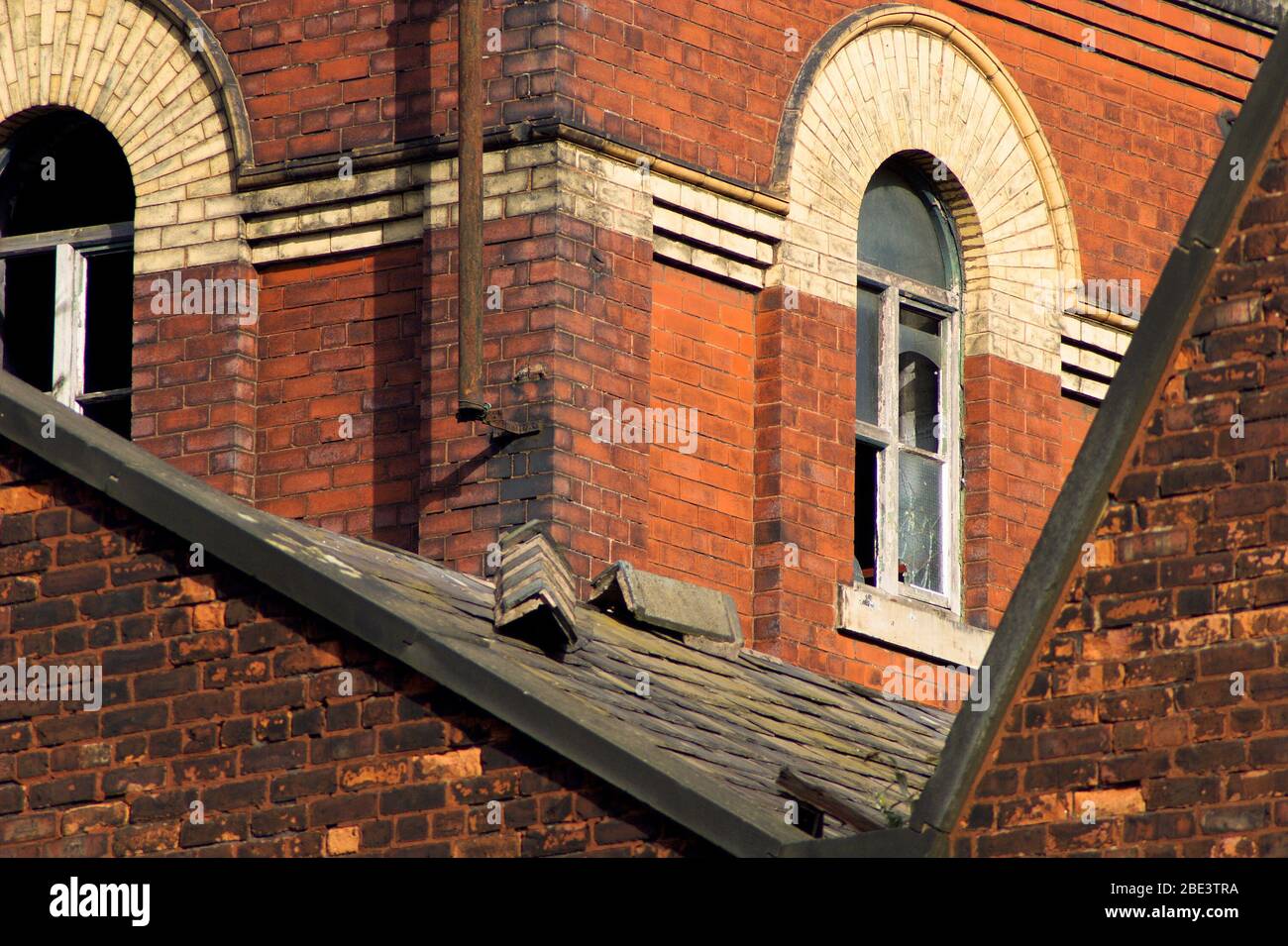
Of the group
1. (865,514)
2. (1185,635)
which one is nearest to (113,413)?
(865,514)

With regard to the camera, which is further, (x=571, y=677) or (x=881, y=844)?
(x=571, y=677)

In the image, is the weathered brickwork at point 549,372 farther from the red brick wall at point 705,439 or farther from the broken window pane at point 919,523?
the broken window pane at point 919,523

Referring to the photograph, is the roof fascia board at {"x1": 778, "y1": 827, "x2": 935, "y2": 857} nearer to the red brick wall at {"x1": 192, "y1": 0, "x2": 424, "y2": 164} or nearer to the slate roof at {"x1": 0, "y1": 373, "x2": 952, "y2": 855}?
the slate roof at {"x1": 0, "y1": 373, "x2": 952, "y2": 855}

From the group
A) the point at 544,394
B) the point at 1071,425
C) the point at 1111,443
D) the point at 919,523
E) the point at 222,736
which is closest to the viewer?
the point at 1111,443

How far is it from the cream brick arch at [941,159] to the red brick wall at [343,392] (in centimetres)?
224

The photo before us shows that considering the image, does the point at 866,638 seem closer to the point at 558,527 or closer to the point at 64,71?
the point at 558,527

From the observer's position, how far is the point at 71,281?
19984 millimetres

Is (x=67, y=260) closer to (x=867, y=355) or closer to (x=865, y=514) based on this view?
(x=867, y=355)

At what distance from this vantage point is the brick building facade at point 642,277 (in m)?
18.3

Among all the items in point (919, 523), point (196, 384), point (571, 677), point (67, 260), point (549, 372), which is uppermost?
point (67, 260)

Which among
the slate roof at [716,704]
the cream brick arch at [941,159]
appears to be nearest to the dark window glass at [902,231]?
the cream brick arch at [941,159]

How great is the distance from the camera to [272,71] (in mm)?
19281

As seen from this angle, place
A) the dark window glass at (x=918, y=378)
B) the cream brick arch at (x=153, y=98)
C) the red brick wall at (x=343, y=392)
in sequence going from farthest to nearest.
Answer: the dark window glass at (x=918, y=378) → the cream brick arch at (x=153, y=98) → the red brick wall at (x=343, y=392)

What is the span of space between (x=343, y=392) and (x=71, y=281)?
7.12ft
